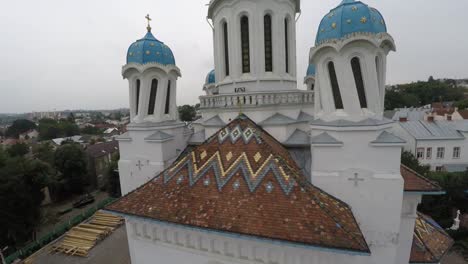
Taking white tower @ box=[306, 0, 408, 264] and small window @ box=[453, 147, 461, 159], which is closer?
white tower @ box=[306, 0, 408, 264]

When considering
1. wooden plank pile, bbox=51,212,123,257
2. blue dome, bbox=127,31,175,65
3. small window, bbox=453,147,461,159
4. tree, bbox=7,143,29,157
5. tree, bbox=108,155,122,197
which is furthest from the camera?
tree, bbox=7,143,29,157

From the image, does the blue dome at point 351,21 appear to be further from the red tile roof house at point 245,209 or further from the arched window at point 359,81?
the red tile roof house at point 245,209

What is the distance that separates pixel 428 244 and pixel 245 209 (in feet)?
25.4

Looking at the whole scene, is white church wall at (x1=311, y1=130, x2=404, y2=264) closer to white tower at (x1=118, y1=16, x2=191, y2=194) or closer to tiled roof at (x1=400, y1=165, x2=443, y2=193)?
tiled roof at (x1=400, y1=165, x2=443, y2=193)

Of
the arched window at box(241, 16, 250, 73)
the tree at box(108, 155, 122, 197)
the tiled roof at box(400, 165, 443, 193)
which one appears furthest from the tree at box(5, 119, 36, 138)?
the tiled roof at box(400, 165, 443, 193)

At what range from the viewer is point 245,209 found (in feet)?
20.1

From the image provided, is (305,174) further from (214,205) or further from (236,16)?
(236,16)

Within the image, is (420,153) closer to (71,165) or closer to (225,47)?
(225,47)

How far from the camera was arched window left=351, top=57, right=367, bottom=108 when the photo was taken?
703 cm

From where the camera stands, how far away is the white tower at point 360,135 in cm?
648

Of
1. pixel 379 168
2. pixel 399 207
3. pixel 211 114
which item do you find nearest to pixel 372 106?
pixel 379 168

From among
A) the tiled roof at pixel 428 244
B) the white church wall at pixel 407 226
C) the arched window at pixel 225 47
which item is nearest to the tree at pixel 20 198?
the arched window at pixel 225 47

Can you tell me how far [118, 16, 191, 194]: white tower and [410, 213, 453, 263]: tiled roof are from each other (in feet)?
32.9

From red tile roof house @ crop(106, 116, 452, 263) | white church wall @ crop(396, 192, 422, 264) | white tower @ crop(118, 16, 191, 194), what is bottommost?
white church wall @ crop(396, 192, 422, 264)
